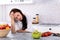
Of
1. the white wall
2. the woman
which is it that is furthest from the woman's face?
the white wall

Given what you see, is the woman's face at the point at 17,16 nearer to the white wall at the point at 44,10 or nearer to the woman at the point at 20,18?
the woman at the point at 20,18

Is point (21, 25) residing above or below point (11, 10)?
below

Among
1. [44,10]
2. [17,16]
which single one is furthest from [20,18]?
[44,10]

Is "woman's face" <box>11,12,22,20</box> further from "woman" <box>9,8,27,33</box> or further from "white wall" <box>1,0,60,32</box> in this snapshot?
"white wall" <box>1,0,60,32</box>

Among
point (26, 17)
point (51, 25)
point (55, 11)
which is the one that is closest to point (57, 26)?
point (51, 25)

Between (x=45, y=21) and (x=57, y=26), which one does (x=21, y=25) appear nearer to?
(x=45, y=21)

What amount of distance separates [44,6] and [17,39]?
1877 mm

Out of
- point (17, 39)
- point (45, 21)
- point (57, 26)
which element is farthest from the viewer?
point (45, 21)

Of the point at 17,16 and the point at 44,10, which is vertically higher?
the point at 44,10

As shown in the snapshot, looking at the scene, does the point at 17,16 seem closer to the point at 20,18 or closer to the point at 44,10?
the point at 20,18

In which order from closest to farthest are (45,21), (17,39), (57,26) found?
1. (17,39)
2. (57,26)
3. (45,21)

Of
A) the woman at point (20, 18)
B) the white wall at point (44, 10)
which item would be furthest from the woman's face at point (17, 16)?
the white wall at point (44, 10)

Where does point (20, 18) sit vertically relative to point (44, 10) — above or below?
below

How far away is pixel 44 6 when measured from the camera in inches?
142
